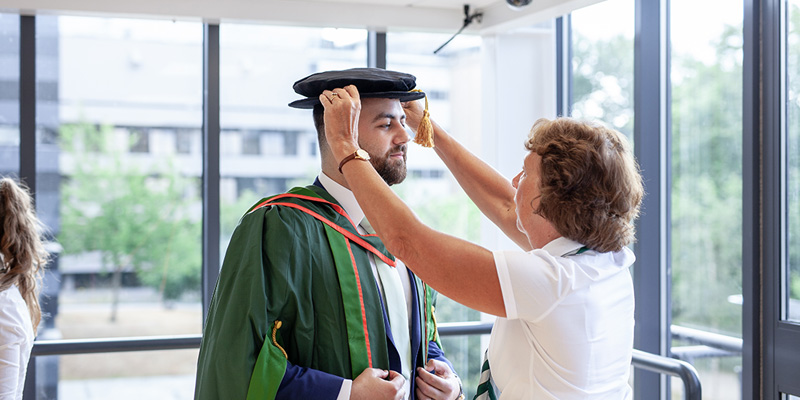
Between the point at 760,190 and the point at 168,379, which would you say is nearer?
the point at 760,190

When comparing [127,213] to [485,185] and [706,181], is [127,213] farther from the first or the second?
[706,181]

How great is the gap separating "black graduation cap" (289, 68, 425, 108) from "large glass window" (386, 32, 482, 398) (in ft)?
6.51

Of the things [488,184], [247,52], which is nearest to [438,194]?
[247,52]

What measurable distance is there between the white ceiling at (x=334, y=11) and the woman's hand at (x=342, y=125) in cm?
174

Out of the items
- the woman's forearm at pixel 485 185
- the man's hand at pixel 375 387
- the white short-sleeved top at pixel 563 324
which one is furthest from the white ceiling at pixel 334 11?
the man's hand at pixel 375 387

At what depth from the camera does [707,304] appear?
309cm

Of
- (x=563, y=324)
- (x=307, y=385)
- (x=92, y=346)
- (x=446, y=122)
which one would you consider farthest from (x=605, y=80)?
(x=92, y=346)

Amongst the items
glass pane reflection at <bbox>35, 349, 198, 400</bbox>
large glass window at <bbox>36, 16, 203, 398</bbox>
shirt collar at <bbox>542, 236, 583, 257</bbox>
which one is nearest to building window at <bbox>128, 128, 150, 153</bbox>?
large glass window at <bbox>36, 16, 203, 398</bbox>

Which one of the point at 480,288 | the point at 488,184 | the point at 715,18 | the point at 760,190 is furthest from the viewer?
the point at 715,18

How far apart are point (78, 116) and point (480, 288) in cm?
270

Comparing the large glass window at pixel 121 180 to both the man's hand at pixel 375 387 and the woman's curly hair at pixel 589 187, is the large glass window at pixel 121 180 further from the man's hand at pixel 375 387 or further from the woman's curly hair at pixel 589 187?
→ the woman's curly hair at pixel 589 187

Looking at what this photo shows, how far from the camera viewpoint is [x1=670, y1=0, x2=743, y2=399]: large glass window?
2920mm

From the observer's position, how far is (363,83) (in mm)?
1765

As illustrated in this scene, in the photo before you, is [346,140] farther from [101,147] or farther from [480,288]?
[101,147]
